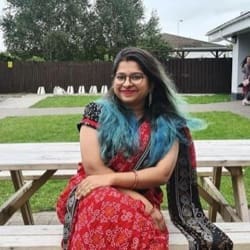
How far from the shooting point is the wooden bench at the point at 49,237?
2.63 meters

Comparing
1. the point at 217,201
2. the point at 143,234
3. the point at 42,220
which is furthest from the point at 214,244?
the point at 42,220

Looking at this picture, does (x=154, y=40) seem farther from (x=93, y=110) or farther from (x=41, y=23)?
(x=93, y=110)

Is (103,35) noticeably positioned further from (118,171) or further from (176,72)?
(118,171)

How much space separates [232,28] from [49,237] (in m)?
18.1

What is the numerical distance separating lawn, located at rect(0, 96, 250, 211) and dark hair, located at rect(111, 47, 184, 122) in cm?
275

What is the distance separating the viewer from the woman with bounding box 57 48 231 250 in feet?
7.62

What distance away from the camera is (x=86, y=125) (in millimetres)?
2635

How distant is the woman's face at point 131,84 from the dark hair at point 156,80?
0.02m

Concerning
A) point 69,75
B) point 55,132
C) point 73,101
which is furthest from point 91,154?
point 69,75

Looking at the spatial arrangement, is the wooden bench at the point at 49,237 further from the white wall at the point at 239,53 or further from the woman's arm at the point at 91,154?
the white wall at the point at 239,53

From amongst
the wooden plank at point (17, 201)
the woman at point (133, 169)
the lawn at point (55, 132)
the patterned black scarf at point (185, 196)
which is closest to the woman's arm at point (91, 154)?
the woman at point (133, 169)

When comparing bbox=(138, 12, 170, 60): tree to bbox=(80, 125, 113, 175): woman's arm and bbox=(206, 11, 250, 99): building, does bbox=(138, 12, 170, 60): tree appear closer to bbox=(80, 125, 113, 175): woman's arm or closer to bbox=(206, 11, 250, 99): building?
bbox=(206, 11, 250, 99): building

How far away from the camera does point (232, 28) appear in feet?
65.3

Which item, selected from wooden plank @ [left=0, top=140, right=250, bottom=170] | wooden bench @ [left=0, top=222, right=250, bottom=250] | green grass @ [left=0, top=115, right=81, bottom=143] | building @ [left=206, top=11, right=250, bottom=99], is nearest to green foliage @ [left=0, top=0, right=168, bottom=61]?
building @ [left=206, top=11, right=250, bottom=99]
